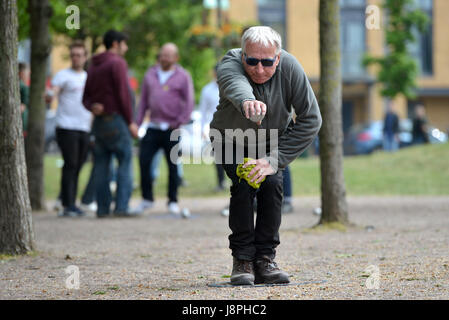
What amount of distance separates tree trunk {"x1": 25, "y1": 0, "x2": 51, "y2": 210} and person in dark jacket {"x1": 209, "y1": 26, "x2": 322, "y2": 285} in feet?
21.1

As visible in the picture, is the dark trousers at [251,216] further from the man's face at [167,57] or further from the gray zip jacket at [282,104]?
the man's face at [167,57]

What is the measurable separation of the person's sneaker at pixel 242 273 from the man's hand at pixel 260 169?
561 mm

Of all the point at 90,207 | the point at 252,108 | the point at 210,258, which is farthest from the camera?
the point at 90,207

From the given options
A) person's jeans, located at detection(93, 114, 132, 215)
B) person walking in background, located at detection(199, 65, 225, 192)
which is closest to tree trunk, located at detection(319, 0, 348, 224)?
person's jeans, located at detection(93, 114, 132, 215)

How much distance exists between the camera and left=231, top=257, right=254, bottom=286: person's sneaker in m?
5.07

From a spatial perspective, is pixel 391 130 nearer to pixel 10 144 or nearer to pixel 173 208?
pixel 173 208

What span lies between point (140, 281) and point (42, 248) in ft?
7.24

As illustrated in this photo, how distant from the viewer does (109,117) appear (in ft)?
33.2

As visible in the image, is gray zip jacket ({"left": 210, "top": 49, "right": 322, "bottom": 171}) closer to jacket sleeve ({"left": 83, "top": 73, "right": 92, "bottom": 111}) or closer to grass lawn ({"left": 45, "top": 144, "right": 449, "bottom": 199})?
jacket sleeve ({"left": 83, "top": 73, "right": 92, "bottom": 111})

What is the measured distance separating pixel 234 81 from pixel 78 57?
621 cm

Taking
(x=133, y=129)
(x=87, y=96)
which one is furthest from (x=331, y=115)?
(x=87, y=96)
